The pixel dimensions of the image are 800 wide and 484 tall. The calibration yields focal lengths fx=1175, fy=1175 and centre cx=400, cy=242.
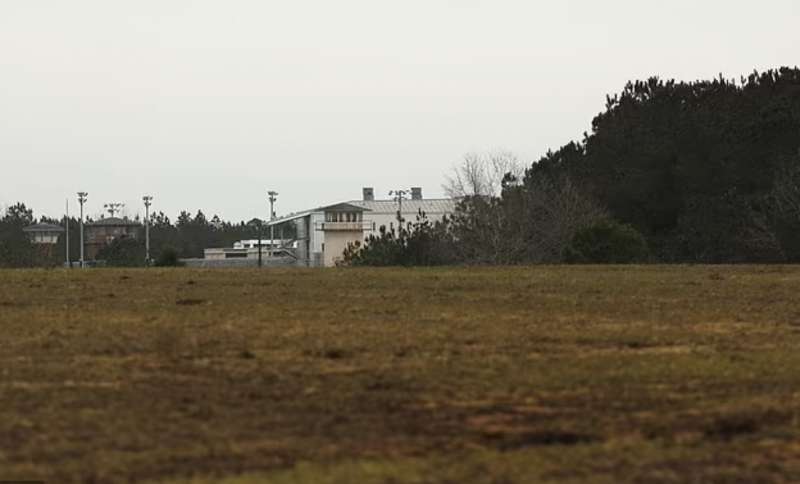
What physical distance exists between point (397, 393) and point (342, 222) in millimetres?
86836

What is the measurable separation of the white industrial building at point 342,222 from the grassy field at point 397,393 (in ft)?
243

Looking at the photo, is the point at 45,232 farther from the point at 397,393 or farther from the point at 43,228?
the point at 397,393

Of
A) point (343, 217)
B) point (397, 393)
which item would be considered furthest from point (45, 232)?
point (397, 393)

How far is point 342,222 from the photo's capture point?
93250mm

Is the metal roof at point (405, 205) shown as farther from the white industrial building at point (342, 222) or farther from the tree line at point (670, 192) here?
the tree line at point (670, 192)

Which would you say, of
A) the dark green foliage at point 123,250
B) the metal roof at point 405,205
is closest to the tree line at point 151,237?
the dark green foliage at point 123,250

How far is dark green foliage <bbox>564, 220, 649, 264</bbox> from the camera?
32594 millimetres

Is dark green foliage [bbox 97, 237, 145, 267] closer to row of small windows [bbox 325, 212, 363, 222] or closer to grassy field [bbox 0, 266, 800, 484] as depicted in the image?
row of small windows [bbox 325, 212, 363, 222]

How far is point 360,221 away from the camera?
9638 cm

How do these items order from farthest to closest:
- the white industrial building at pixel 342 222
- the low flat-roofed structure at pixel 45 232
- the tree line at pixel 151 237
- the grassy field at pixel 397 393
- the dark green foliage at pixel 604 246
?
the low flat-roofed structure at pixel 45 232, the white industrial building at pixel 342 222, the tree line at pixel 151 237, the dark green foliage at pixel 604 246, the grassy field at pixel 397 393

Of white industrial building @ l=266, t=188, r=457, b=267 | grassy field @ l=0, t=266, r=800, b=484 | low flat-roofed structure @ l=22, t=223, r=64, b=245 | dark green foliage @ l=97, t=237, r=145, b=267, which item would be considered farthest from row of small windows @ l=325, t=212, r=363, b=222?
grassy field @ l=0, t=266, r=800, b=484

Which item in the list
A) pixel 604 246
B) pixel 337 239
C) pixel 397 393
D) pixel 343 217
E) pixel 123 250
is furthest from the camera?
pixel 343 217

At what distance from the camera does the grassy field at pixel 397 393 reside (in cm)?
476

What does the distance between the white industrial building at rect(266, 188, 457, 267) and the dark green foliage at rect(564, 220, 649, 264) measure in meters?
52.3
